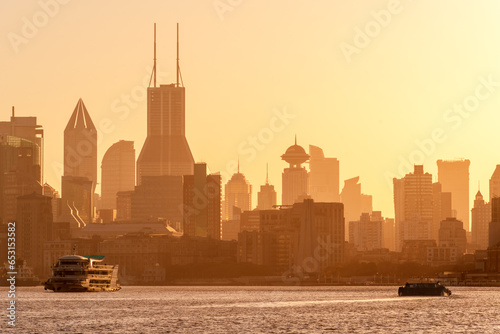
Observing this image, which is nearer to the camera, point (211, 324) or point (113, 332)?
point (113, 332)

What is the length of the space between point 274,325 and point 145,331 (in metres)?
22.6

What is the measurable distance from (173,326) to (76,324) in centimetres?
1479

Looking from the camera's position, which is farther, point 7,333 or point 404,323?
point 404,323

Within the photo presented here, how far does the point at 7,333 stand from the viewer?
581 feet

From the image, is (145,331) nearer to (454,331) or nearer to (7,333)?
(7,333)

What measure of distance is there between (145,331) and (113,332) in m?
4.73

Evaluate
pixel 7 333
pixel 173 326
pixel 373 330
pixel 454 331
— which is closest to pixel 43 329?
pixel 7 333

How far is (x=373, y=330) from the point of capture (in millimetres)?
185875

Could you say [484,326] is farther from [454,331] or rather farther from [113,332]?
[113,332]

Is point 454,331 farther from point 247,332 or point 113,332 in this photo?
point 113,332

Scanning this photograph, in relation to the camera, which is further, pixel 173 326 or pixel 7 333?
pixel 173 326

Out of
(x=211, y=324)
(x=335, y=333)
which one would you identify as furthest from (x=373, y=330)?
(x=211, y=324)

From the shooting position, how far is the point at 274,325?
19512 centimetres

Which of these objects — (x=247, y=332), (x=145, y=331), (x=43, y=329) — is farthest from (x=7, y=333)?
(x=247, y=332)
